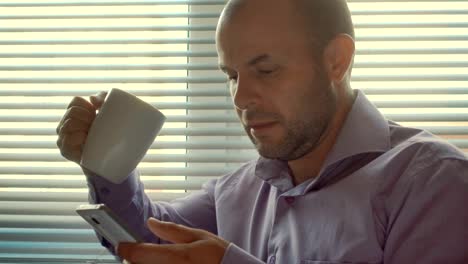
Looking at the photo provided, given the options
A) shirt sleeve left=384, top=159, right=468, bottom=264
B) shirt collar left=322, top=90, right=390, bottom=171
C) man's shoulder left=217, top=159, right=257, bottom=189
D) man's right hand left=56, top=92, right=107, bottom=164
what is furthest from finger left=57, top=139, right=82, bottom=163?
shirt sleeve left=384, top=159, right=468, bottom=264

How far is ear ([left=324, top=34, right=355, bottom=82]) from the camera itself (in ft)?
3.87

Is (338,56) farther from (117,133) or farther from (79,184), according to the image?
(79,184)

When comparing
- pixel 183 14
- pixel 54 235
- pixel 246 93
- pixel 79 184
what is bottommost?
pixel 54 235

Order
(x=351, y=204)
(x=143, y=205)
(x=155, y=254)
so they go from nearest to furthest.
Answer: (x=155, y=254) → (x=351, y=204) → (x=143, y=205)

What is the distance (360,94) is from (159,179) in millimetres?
500

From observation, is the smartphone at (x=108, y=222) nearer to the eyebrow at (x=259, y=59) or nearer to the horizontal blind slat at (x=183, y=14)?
the eyebrow at (x=259, y=59)

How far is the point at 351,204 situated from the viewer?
109 centimetres

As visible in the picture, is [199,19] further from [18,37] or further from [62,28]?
[18,37]

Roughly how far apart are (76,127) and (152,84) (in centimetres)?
38

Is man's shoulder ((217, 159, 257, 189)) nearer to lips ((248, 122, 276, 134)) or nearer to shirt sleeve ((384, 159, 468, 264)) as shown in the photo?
lips ((248, 122, 276, 134))

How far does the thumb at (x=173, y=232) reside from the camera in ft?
3.26

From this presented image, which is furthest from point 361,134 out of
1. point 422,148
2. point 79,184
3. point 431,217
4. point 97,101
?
point 79,184

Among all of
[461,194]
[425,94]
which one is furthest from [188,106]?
[461,194]

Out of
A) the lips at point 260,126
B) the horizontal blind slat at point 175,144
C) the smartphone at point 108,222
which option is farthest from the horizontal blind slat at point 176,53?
the smartphone at point 108,222
